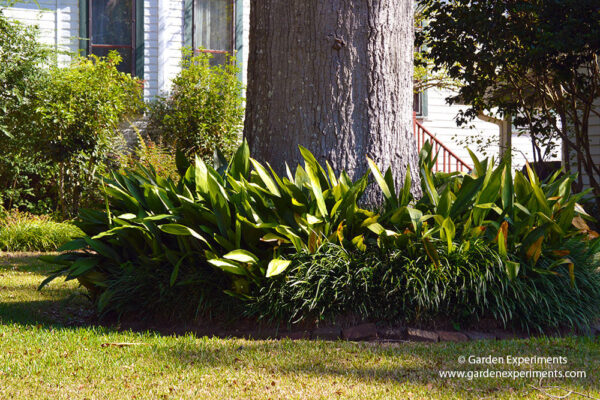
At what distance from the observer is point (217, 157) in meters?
5.56

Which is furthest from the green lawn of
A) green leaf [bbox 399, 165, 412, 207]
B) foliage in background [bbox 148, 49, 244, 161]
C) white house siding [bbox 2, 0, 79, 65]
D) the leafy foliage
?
white house siding [bbox 2, 0, 79, 65]

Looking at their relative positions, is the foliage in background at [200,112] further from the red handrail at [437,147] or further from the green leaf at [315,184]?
the green leaf at [315,184]

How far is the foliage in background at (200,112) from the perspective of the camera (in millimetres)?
12180

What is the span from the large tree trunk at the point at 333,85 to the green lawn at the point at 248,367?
5.48 ft

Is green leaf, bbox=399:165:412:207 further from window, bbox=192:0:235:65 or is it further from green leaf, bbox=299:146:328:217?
window, bbox=192:0:235:65

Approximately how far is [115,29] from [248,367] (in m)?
11.3

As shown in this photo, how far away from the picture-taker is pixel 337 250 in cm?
443

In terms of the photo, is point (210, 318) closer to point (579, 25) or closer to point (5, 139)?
point (579, 25)

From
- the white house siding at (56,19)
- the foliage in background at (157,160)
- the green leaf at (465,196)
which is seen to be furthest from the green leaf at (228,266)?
the white house siding at (56,19)

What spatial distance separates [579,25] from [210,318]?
6360 mm

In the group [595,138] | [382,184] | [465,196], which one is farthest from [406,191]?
[595,138]

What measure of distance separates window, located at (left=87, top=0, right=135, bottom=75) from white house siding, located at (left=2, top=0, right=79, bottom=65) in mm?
364

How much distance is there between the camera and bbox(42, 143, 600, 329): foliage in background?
168 inches

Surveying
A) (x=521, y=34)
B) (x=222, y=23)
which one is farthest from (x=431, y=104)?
(x=521, y=34)
